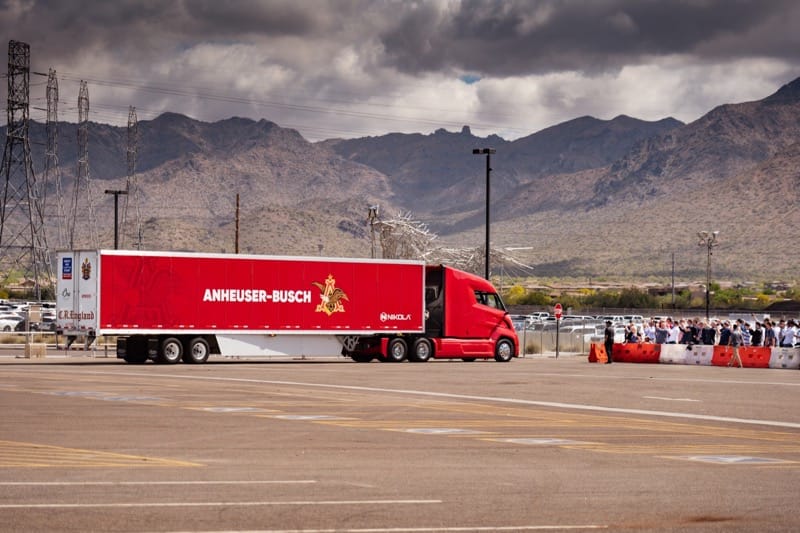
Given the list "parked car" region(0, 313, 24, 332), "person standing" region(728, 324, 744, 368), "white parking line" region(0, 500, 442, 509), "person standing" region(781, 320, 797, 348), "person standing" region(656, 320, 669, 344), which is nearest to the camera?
"white parking line" region(0, 500, 442, 509)

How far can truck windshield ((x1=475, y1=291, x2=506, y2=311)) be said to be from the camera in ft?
161

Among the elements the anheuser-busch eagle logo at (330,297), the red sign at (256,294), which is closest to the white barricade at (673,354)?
the red sign at (256,294)

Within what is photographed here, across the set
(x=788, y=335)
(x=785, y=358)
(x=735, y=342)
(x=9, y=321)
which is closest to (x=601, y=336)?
(x=735, y=342)

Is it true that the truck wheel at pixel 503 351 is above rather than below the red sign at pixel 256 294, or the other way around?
below

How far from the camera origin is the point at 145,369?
38500 millimetres

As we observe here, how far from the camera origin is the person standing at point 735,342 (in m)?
47.7

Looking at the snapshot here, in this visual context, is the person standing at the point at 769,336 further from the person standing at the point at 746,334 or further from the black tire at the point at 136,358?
the black tire at the point at 136,358

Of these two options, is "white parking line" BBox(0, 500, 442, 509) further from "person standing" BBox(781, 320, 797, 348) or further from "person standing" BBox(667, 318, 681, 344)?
"person standing" BBox(667, 318, 681, 344)

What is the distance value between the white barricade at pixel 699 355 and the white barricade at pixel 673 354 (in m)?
0.21

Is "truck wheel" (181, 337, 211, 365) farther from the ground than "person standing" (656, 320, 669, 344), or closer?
closer

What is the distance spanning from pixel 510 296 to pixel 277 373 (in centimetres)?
11102

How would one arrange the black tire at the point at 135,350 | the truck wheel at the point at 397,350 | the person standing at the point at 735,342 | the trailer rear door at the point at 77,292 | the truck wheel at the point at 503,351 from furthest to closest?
the truck wheel at the point at 503,351, the person standing at the point at 735,342, the truck wheel at the point at 397,350, the black tire at the point at 135,350, the trailer rear door at the point at 77,292

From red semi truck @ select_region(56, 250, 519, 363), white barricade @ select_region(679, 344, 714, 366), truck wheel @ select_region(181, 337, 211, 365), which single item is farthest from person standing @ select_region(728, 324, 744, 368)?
truck wheel @ select_region(181, 337, 211, 365)

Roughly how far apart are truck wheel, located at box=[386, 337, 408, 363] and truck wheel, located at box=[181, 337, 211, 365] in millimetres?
7110
